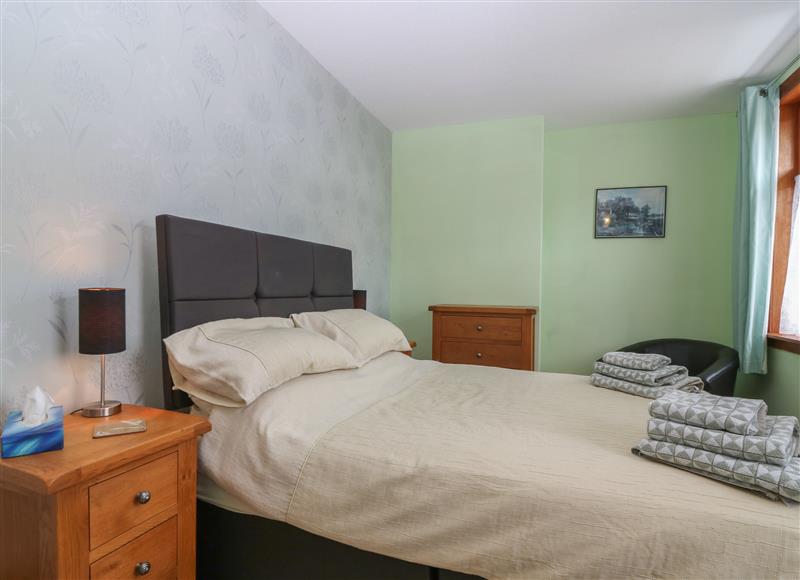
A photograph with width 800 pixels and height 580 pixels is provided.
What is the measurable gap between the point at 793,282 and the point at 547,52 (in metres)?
2.12

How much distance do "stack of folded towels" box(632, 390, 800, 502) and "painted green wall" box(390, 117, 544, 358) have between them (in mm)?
2422

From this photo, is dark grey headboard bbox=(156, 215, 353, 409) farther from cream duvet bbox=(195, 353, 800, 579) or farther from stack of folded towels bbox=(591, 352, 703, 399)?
stack of folded towels bbox=(591, 352, 703, 399)

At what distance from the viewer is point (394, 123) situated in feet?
12.4

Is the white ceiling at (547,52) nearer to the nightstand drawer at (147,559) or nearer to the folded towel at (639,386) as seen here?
the folded towel at (639,386)

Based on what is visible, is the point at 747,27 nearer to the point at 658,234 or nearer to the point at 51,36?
the point at 658,234

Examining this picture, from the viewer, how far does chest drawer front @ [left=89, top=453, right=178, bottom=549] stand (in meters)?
0.99

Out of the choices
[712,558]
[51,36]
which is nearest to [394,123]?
[51,36]

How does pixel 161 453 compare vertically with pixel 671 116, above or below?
below

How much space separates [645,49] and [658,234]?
164 centimetres

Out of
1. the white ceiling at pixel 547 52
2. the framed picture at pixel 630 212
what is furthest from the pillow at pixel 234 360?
the framed picture at pixel 630 212

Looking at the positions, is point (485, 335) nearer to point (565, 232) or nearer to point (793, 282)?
point (565, 232)

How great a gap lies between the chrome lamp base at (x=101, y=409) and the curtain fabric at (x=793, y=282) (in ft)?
12.0

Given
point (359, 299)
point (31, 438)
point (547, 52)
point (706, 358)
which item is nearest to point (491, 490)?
point (31, 438)

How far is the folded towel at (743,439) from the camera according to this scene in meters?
1.04
